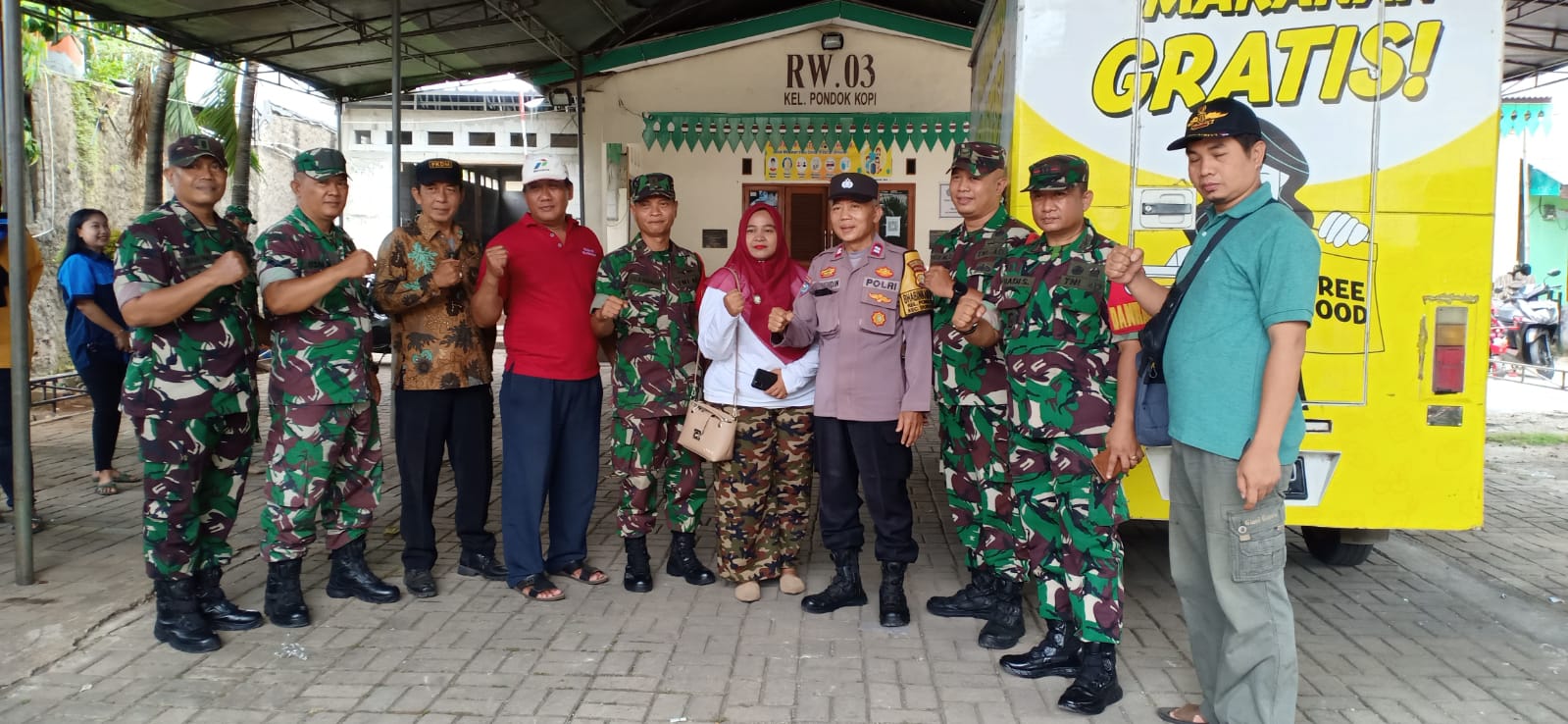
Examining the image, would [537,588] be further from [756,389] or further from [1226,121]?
[1226,121]

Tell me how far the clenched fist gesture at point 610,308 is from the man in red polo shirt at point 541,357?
179 millimetres

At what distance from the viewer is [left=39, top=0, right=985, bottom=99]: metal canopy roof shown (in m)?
6.82

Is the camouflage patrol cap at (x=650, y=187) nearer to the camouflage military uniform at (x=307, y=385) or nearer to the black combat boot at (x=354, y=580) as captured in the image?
the camouflage military uniform at (x=307, y=385)

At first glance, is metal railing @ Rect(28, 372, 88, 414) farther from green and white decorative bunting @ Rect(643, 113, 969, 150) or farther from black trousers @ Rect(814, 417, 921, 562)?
black trousers @ Rect(814, 417, 921, 562)

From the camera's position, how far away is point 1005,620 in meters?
3.56

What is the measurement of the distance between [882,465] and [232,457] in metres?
2.48

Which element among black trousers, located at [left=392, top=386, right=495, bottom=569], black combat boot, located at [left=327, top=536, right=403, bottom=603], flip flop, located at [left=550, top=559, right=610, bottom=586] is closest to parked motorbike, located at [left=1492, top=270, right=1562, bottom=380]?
flip flop, located at [left=550, top=559, right=610, bottom=586]

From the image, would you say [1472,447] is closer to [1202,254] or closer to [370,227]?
[1202,254]

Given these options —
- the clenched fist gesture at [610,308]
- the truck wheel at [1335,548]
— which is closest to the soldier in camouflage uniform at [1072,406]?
the clenched fist gesture at [610,308]

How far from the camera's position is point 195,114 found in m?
11.5

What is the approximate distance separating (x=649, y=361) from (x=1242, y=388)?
2320 millimetres

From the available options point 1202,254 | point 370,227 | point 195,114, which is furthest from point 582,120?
point 1202,254

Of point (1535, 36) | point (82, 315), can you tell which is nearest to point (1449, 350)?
point (82, 315)

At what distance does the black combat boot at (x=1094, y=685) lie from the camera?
9.74 feet
